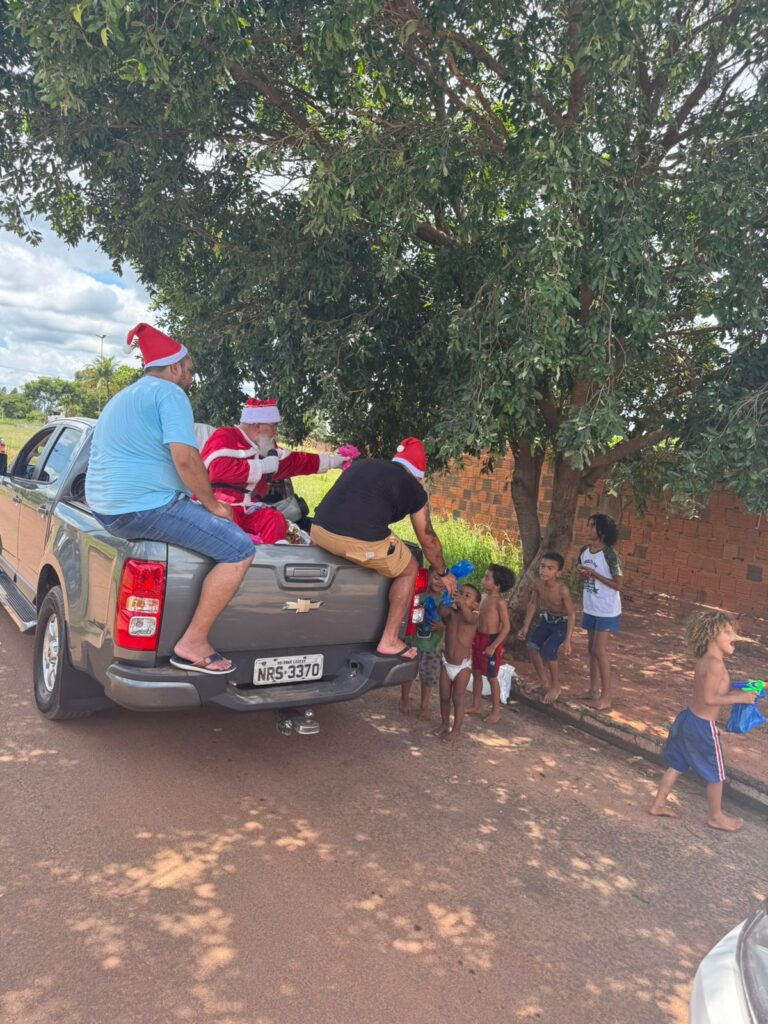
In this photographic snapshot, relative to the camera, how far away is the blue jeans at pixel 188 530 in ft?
11.5

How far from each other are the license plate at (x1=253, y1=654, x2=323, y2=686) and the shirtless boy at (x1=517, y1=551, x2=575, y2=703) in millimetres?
2073

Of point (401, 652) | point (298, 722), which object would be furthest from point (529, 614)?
point (298, 722)

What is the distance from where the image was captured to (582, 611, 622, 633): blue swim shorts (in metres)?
5.58

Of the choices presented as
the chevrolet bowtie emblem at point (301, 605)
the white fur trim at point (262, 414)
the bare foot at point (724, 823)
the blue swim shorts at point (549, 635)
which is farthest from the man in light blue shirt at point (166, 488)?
the blue swim shorts at point (549, 635)

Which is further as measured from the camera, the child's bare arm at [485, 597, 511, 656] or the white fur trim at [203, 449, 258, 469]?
the child's bare arm at [485, 597, 511, 656]

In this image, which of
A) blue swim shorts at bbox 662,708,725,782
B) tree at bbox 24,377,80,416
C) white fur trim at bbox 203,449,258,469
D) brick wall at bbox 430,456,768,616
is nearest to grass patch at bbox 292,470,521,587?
brick wall at bbox 430,456,768,616

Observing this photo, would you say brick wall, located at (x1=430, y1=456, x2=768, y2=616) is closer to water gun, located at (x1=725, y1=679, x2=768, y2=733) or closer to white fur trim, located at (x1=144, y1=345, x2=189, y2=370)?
water gun, located at (x1=725, y1=679, x2=768, y2=733)

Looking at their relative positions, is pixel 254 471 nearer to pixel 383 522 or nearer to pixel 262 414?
pixel 262 414

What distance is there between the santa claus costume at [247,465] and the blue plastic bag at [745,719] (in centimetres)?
272

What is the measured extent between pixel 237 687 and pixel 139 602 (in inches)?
28.3

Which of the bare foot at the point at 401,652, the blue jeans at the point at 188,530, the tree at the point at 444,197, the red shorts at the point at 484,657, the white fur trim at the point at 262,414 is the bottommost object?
the red shorts at the point at 484,657

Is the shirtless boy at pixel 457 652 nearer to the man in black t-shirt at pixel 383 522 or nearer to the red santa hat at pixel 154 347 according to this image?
the man in black t-shirt at pixel 383 522

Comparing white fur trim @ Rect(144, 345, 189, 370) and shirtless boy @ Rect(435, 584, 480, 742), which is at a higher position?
Answer: white fur trim @ Rect(144, 345, 189, 370)

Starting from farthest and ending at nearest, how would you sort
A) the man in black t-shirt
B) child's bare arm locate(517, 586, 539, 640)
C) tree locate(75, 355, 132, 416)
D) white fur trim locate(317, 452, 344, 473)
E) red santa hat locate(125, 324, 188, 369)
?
tree locate(75, 355, 132, 416) → child's bare arm locate(517, 586, 539, 640) → white fur trim locate(317, 452, 344, 473) → the man in black t-shirt → red santa hat locate(125, 324, 188, 369)
